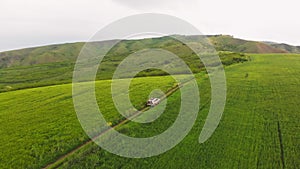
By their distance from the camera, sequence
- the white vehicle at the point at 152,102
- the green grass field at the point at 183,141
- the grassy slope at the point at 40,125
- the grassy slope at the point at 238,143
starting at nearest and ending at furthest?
the grassy slope at the point at 238,143 → the green grass field at the point at 183,141 → the grassy slope at the point at 40,125 → the white vehicle at the point at 152,102

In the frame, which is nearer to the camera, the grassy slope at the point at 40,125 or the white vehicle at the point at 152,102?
the grassy slope at the point at 40,125

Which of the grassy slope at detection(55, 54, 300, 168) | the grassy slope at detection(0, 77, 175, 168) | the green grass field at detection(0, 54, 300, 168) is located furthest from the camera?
the grassy slope at detection(0, 77, 175, 168)

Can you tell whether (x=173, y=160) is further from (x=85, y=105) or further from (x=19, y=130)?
(x=85, y=105)

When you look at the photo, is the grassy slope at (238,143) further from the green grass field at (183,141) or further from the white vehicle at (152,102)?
the white vehicle at (152,102)

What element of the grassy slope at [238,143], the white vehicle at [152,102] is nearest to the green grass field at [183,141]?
the grassy slope at [238,143]

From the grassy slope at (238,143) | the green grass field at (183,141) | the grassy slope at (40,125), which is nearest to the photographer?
the grassy slope at (238,143)

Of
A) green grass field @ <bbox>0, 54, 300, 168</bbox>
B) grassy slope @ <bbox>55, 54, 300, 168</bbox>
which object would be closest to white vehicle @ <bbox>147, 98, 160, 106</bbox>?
green grass field @ <bbox>0, 54, 300, 168</bbox>

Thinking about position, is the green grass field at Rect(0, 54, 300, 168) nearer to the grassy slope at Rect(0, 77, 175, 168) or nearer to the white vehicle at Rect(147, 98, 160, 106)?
the grassy slope at Rect(0, 77, 175, 168)

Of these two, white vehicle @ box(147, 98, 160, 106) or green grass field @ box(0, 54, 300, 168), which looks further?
white vehicle @ box(147, 98, 160, 106)

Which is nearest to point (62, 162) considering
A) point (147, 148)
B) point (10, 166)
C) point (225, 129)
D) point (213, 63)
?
point (10, 166)
